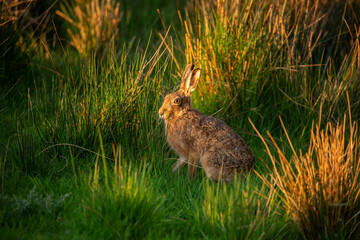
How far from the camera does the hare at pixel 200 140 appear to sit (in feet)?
11.4

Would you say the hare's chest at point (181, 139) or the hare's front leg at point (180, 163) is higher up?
the hare's chest at point (181, 139)

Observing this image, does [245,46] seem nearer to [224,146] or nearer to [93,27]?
[224,146]

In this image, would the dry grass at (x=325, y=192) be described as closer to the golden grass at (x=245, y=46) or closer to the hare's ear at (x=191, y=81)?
the hare's ear at (x=191, y=81)

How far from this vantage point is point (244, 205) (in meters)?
2.72

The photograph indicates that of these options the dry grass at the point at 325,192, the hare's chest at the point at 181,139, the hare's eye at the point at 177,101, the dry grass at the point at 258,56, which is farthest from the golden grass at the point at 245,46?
the dry grass at the point at 325,192

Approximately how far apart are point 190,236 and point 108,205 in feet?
1.81

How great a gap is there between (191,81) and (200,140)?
2.00ft

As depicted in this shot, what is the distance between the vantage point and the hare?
137 inches

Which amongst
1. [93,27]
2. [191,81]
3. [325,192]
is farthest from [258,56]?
[93,27]

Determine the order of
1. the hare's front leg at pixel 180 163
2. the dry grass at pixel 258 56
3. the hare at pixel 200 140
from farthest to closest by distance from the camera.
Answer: the dry grass at pixel 258 56 < the hare's front leg at pixel 180 163 < the hare at pixel 200 140

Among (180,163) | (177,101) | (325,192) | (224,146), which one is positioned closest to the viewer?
(325,192)

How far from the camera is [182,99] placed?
3969mm

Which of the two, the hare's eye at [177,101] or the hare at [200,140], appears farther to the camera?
the hare's eye at [177,101]

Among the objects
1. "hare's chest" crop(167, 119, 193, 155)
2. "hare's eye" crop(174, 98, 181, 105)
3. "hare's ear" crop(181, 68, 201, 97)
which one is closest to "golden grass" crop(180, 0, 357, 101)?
"hare's ear" crop(181, 68, 201, 97)
